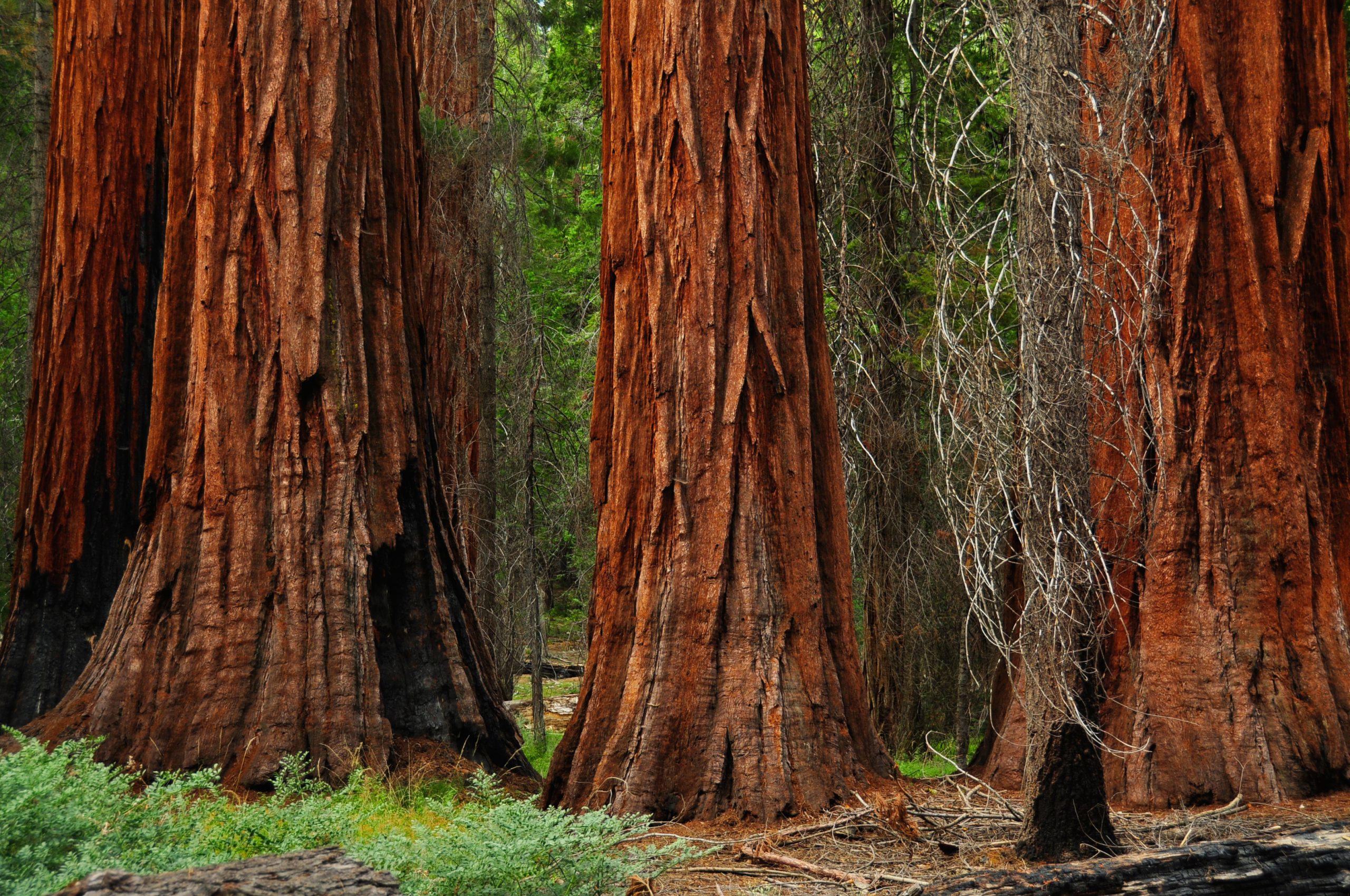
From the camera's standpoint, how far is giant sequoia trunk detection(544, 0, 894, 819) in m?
4.70

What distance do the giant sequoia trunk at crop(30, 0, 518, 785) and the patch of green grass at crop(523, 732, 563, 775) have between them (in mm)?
3526

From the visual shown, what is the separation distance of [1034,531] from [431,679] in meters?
3.70

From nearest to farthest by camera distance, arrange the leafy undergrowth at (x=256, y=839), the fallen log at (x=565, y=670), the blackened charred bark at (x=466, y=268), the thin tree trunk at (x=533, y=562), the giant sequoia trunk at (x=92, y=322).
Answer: the leafy undergrowth at (x=256, y=839), the giant sequoia trunk at (x=92, y=322), the blackened charred bark at (x=466, y=268), the thin tree trunk at (x=533, y=562), the fallen log at (x=565, y=670)

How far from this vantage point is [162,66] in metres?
8.34

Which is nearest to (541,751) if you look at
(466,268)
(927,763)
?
(927,763)

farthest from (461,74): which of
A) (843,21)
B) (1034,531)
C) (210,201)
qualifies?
(1034,531)

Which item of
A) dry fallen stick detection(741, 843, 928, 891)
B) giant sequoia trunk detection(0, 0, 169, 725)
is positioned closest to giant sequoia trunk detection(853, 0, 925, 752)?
dry fallen stick detection(741, 843, 928, 891)

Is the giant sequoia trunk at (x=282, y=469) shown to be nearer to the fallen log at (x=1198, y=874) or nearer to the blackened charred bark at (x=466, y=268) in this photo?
the blackened charred bark at (x=466, y=268)

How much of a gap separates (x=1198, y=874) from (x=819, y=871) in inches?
50.9

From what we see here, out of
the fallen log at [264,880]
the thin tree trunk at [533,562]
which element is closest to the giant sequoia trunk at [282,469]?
the fallen log at [264,880]

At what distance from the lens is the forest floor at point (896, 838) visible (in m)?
3.76

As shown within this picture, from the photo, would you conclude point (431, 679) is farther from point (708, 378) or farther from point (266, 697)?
point (708, 378)

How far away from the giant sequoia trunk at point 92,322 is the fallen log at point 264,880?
603 cm

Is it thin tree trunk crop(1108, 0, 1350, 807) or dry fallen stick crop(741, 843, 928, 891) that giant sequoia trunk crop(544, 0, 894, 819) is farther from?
thin tree trunk crop(1108, 0, 1350, 807)
